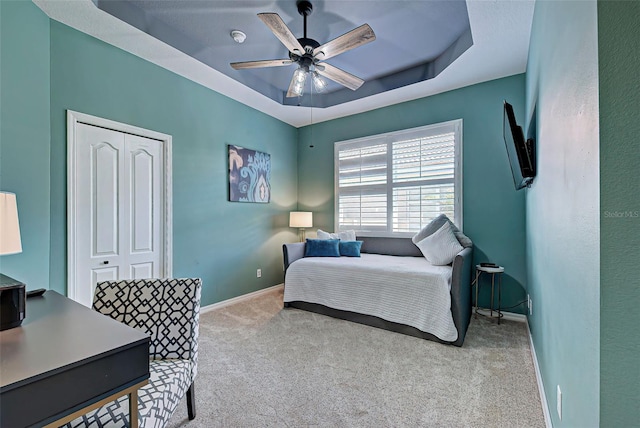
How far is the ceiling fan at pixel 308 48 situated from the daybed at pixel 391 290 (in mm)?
1961

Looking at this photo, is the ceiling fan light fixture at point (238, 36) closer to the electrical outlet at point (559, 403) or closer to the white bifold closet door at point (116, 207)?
the white bifold closet door at point (116, 207)

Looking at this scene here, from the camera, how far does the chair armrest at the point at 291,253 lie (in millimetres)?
3660

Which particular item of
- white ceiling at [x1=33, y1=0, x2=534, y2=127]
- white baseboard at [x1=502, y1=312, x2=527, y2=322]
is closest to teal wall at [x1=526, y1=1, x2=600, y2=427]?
white ceiling at [x1=33, y1=0, x2=534, y2=127]

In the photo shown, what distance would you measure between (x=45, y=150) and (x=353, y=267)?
291cm

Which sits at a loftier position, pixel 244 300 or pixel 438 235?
pixel 438 235

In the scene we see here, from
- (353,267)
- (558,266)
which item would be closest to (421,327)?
(353,267)

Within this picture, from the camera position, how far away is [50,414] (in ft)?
2.35

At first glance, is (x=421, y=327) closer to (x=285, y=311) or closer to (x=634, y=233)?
(x=285, y=311)

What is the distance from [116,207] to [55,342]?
227 centimetres

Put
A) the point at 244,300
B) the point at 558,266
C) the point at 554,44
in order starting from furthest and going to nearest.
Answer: the point at 244,300 → the point at 554,44 → the point at 558,266

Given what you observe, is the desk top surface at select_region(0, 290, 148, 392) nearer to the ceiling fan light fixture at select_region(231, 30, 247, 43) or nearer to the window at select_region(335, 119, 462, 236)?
the ceiling fan light fixture at select_region(231, 30, 247, 43)

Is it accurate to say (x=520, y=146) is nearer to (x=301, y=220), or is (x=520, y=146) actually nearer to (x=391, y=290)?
(x=391, y=290)

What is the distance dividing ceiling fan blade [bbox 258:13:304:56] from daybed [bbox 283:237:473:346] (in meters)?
2.21

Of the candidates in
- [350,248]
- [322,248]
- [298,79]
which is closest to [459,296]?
[350,248]
